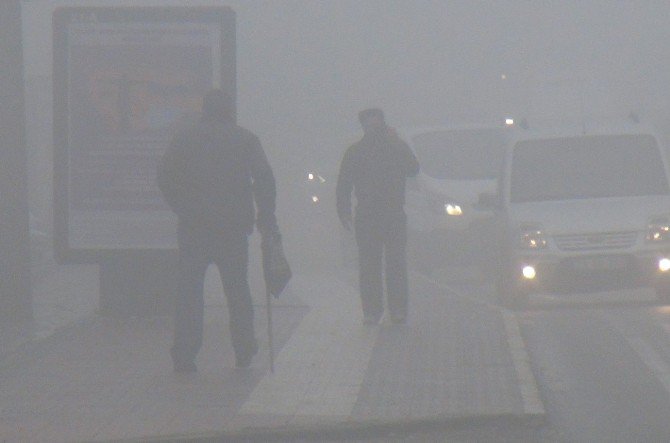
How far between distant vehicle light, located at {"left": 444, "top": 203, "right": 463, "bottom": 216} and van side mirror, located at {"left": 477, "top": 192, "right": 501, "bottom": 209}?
142 inches

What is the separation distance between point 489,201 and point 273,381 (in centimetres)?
671

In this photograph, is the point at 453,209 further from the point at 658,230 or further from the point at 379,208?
the point at 379,208

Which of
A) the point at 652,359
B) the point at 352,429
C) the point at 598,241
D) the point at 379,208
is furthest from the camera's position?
the point at 598,241

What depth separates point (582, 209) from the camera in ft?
49.7

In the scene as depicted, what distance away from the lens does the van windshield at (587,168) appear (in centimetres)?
1565

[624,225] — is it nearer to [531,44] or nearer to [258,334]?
[258,334]

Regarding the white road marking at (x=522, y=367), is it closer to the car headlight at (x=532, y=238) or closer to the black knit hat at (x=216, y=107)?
the car headlight at (x=532, y=238)

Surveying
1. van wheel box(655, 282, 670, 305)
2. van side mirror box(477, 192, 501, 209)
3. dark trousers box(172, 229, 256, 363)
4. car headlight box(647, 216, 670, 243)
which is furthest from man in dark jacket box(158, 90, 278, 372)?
van side mirror box(477, 192, 501, 209)

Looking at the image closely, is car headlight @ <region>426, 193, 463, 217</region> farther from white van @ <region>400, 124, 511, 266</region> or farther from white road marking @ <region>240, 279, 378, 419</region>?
white road marking @ <region>240, 279, 378, 419</region>

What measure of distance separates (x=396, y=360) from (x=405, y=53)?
5793 centimetres

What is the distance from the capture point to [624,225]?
1480 cm

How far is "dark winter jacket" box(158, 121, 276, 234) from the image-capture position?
32.7 feet

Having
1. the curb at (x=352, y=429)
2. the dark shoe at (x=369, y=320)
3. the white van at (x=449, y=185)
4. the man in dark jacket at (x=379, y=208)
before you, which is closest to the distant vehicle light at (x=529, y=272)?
the man in dark jacket at (x=379, y=208)

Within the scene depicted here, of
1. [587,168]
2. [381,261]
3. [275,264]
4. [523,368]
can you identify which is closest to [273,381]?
[275,264]
